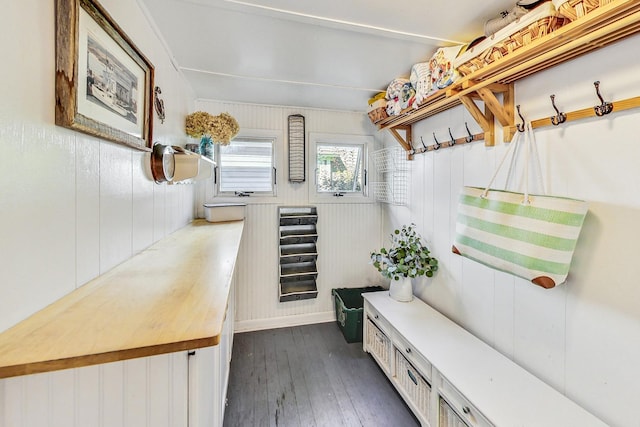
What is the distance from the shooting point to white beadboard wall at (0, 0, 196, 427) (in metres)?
0.56

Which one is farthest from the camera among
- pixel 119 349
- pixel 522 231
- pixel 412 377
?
pixel 412 377

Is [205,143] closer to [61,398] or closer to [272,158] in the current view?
[272,158]

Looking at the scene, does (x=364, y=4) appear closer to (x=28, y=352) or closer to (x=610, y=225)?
(x=610, y=225)

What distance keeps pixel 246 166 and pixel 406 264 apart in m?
1.75

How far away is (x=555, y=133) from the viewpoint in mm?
1191

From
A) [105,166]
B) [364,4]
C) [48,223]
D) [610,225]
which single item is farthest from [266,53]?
[610,225]

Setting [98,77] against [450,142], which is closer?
[98,77]

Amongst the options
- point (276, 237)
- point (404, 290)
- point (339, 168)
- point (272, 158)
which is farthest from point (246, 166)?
point (404, 290)

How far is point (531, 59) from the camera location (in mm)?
1111

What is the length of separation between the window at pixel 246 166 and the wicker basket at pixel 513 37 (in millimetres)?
1843

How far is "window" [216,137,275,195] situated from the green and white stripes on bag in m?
1.85

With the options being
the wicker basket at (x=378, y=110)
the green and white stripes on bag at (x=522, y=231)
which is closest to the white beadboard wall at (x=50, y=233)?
the green and white stripes on bag at (x=522, y=231)

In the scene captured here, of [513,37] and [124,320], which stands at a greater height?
[513,37]

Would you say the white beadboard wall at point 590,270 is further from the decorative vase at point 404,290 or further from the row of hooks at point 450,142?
the decorative vase at point 404,290
